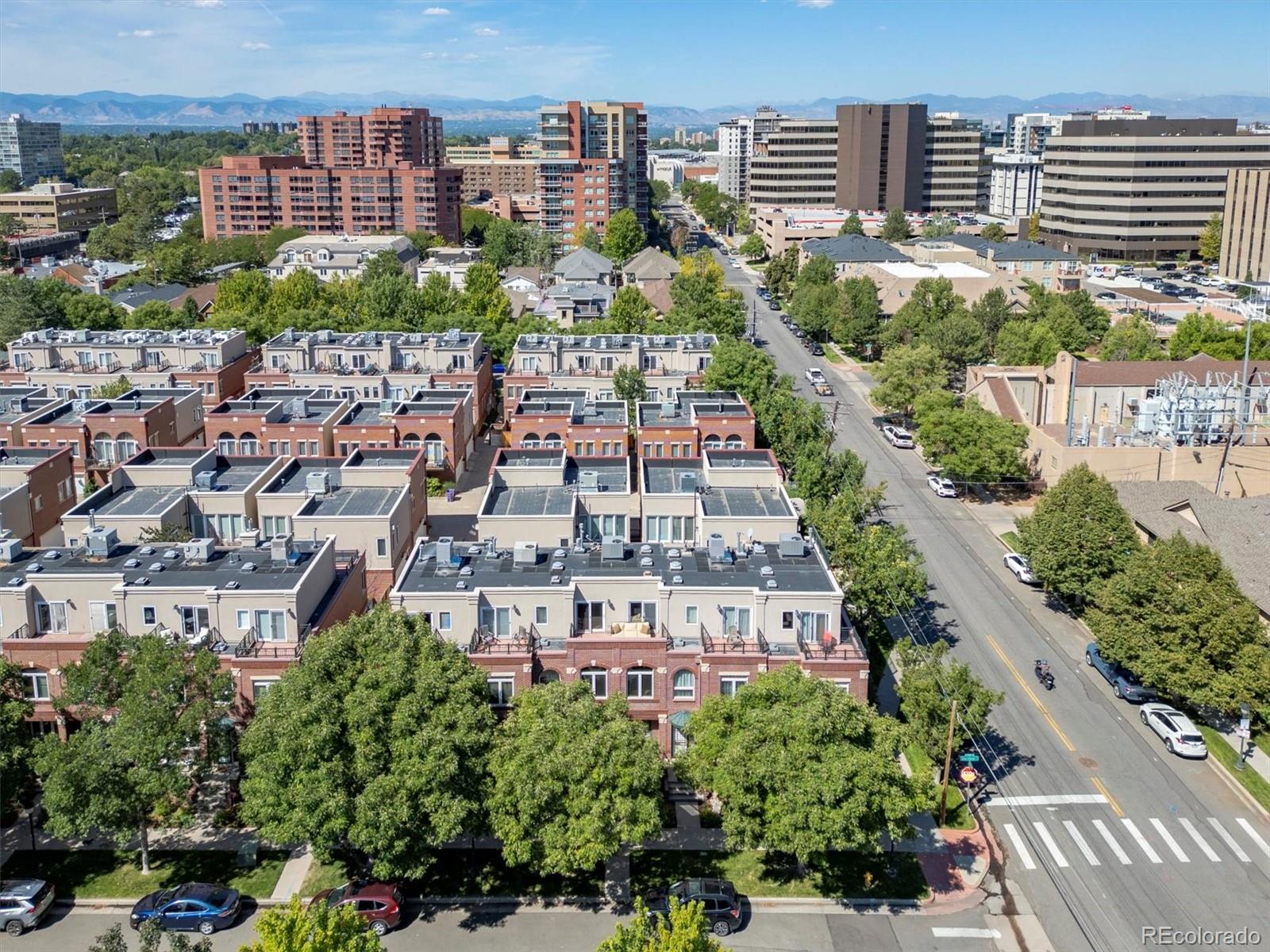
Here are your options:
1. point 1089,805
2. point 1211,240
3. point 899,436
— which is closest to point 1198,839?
point 1089,805

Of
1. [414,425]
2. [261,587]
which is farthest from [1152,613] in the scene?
[414,425]

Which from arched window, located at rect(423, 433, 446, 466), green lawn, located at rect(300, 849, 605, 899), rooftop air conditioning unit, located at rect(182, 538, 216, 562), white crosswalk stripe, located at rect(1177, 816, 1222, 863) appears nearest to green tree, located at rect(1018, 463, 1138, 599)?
white crosswalk stripe, located at rect(1177, 816, 1222, 863)

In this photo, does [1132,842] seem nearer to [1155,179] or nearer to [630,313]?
[630,313]

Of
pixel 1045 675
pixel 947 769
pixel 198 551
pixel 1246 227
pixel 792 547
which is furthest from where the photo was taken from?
pixel 1246 227

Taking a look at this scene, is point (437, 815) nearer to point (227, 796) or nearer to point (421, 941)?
point (421, 941)

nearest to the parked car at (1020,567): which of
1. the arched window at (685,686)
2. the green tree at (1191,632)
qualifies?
the green tree at (1191,632)
